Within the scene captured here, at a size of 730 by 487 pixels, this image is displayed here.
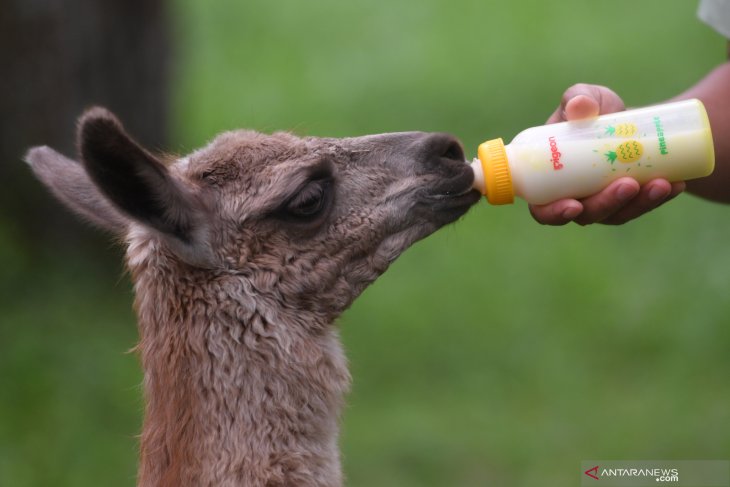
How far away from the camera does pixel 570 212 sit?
10.6ft

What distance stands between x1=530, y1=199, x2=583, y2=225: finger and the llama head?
0.24 metres

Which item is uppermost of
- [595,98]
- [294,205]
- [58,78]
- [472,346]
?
[58,78]

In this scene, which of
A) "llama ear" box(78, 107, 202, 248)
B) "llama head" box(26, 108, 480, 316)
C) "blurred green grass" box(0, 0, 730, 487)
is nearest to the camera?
"llama ear" box(78, 107, 202, 248)

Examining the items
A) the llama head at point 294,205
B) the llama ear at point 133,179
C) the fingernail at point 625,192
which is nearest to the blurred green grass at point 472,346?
the llama head at point 294,205

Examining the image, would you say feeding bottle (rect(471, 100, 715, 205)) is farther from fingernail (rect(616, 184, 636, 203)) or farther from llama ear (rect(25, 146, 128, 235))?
llama ear (rect(25, 146, 128, 235))

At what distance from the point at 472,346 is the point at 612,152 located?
3.97 m

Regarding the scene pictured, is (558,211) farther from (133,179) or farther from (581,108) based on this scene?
(133,179)

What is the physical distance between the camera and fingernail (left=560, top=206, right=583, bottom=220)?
3219mm

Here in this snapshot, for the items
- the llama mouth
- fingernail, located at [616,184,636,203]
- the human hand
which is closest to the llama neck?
the llama mouth

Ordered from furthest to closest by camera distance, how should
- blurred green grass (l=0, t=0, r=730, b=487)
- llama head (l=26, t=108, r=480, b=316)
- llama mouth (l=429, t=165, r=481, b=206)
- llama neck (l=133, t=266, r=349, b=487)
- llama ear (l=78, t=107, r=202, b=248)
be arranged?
1. blurred green grass (l=0, t=0, r=730, b=487)
2. llama mouth (l=429, t=165, r=481, b=206)
3. llama head (l=26, t=108, r=480, b=316)
4. llama neck (l=133, t=266, r=349, b=487)
5. llama ear (l=78, t=107, r=202, b=248)

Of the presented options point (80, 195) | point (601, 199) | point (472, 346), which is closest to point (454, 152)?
point (601, 199)

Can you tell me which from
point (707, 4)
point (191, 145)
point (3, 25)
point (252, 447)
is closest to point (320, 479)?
point (252, 447)

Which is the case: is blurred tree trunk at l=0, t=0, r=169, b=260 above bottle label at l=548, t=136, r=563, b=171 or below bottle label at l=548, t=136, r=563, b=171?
above

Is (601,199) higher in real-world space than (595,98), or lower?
lower
